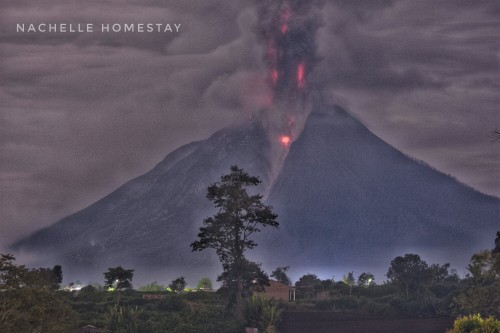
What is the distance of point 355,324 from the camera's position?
267ft

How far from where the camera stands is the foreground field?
7344 centimetres

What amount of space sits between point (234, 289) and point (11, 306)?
42.8m

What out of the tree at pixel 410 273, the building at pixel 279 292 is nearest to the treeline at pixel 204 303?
the tree at pixel 410 273

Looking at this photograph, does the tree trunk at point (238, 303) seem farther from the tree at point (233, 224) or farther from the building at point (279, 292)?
the building at point (279, 292)

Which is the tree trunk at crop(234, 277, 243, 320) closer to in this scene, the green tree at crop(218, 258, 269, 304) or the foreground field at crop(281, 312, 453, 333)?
the green tree at crop(218, 258, 269, 304)

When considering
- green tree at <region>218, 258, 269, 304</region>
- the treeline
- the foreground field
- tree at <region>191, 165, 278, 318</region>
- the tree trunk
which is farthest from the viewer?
tree at <region>191, 165, 278, 318</region>

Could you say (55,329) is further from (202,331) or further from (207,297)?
(207,297)

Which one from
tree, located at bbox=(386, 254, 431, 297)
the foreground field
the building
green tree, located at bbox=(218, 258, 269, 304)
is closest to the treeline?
tree, located at bbox=(386, 254, 431, 297)

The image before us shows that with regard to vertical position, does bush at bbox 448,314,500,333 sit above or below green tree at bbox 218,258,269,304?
below

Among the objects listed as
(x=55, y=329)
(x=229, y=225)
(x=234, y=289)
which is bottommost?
(x=55, y=329)

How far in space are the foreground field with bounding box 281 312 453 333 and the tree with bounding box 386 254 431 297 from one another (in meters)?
32.4

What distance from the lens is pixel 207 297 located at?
109 meters

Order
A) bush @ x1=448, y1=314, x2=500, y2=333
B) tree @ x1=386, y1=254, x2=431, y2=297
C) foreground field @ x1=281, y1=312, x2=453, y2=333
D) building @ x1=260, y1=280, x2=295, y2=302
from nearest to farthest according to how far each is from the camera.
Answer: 1. bush @ x1=448, y1=314, x2=500, y2=333
2. foreground field @ x1=281, y1=312, x2=453, y2=333
3. building @ x1=260, y1=280, x2=295, y2=302
4. tree @ x1=386, y1=254, x2=431, y2=297

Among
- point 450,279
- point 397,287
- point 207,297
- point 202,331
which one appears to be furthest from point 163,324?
point 450,279
